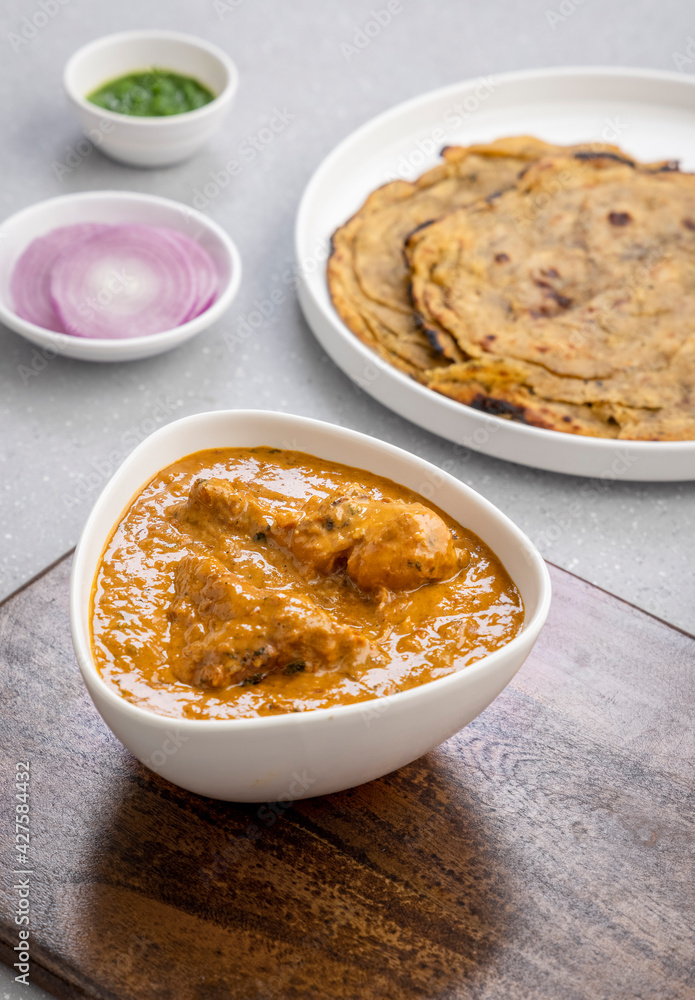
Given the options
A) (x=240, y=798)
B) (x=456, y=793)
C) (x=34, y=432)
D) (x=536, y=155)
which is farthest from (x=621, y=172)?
(x=240, y=798)

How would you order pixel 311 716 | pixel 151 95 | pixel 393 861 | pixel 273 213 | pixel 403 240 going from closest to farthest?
pixel 311 716 < pixel 393 861 < pixel 403 240 < pixel 273 213 < pixel 151 95

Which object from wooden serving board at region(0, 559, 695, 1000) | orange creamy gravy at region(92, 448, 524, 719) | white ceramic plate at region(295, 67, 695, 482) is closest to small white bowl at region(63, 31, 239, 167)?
white ceramic plate at region(295, 67, 695, 482)

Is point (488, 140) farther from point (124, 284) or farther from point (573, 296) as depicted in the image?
point (124, 284)

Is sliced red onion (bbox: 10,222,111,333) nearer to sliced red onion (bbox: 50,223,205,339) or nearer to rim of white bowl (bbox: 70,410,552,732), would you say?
sliced red onion (bbox: 50,223,205,339)

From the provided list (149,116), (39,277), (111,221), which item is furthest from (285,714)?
(149,116)

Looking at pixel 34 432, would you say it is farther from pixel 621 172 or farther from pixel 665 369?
pixel 621 172
